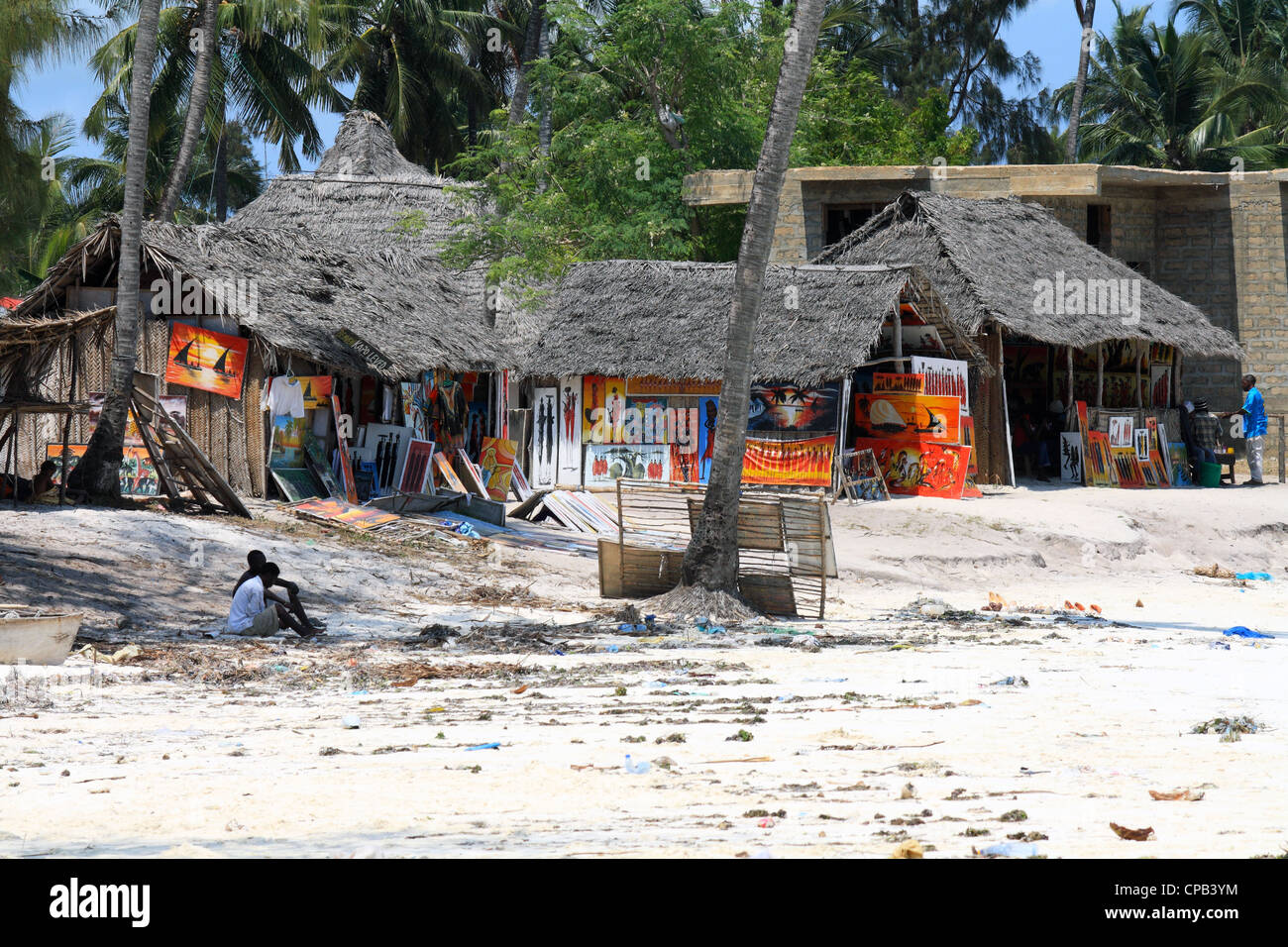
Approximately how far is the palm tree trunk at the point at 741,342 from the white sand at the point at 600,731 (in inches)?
48.8

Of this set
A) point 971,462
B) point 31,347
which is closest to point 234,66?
point 31,347

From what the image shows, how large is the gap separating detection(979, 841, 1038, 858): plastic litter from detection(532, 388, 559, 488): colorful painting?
1979 centimetres

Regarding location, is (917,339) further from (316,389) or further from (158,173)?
(158,173)

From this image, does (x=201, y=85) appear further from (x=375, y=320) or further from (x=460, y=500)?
(x=460, y=500)

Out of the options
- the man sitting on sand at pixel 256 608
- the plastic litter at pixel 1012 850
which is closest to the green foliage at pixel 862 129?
the man sitting on sand at pixel 256 608

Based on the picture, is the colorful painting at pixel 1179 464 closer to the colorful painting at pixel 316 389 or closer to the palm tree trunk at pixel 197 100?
the colorful painting at pixel 316 389

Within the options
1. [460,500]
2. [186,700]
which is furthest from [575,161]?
[186,700]

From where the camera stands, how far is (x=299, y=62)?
1260 inches

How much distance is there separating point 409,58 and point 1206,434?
26.5 metres

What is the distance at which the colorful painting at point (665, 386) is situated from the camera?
77.9ft

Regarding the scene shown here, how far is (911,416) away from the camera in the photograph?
22859mm

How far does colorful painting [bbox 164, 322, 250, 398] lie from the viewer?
Answer: 19078 mm

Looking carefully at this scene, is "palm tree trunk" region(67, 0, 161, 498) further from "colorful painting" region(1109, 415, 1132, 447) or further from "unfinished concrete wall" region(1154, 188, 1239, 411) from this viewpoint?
"unfinished concrete wall" region(1154, 188, 1239, 411)

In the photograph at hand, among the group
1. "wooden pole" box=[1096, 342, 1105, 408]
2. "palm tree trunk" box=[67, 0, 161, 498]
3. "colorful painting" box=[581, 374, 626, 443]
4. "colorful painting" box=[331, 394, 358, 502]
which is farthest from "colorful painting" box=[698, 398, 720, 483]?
"palm tree trunk" box=[67, 0, 161, 498]
